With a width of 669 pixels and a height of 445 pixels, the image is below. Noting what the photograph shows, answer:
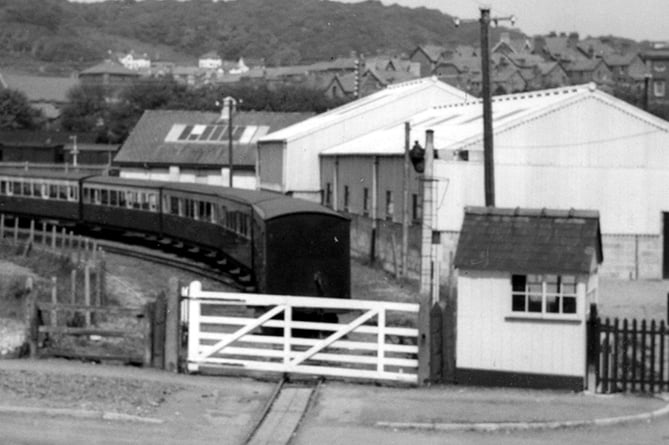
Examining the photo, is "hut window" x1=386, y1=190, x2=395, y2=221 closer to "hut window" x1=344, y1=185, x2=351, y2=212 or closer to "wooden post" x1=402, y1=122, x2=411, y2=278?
"wooden post" x1=402, y1=122, x2=411, y2=278

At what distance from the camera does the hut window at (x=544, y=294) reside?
18.7m

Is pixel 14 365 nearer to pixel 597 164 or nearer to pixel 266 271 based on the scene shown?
pixel 266 271

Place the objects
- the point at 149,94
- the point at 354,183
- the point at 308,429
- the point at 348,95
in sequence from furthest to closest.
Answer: the point at 348,95 → the point at 149,94 → the point at 354,183 → the point at 308,429

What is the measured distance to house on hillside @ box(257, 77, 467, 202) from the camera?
2275 inches

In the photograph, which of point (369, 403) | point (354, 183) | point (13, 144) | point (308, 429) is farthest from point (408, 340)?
point (13, 144)

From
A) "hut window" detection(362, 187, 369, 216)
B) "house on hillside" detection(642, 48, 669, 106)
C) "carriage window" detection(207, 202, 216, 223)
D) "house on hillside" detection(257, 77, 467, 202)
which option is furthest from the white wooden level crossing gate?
"house on hillside" detection(642, 48, 669, 106)

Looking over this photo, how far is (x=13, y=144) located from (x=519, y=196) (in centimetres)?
7425

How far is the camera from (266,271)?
89.4 feet

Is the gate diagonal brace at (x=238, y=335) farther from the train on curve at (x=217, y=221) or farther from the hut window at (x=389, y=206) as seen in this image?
the hut window at (x=389, y=206)

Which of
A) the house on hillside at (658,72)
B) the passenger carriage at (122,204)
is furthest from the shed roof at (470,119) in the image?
the house on hillside at (658,72)

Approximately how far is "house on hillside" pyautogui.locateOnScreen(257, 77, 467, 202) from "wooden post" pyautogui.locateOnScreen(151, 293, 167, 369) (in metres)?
36.9

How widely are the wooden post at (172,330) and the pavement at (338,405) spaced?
9.8 inches

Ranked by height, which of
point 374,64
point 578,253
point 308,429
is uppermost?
point 374,64

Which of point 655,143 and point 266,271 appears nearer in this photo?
point 266,271
